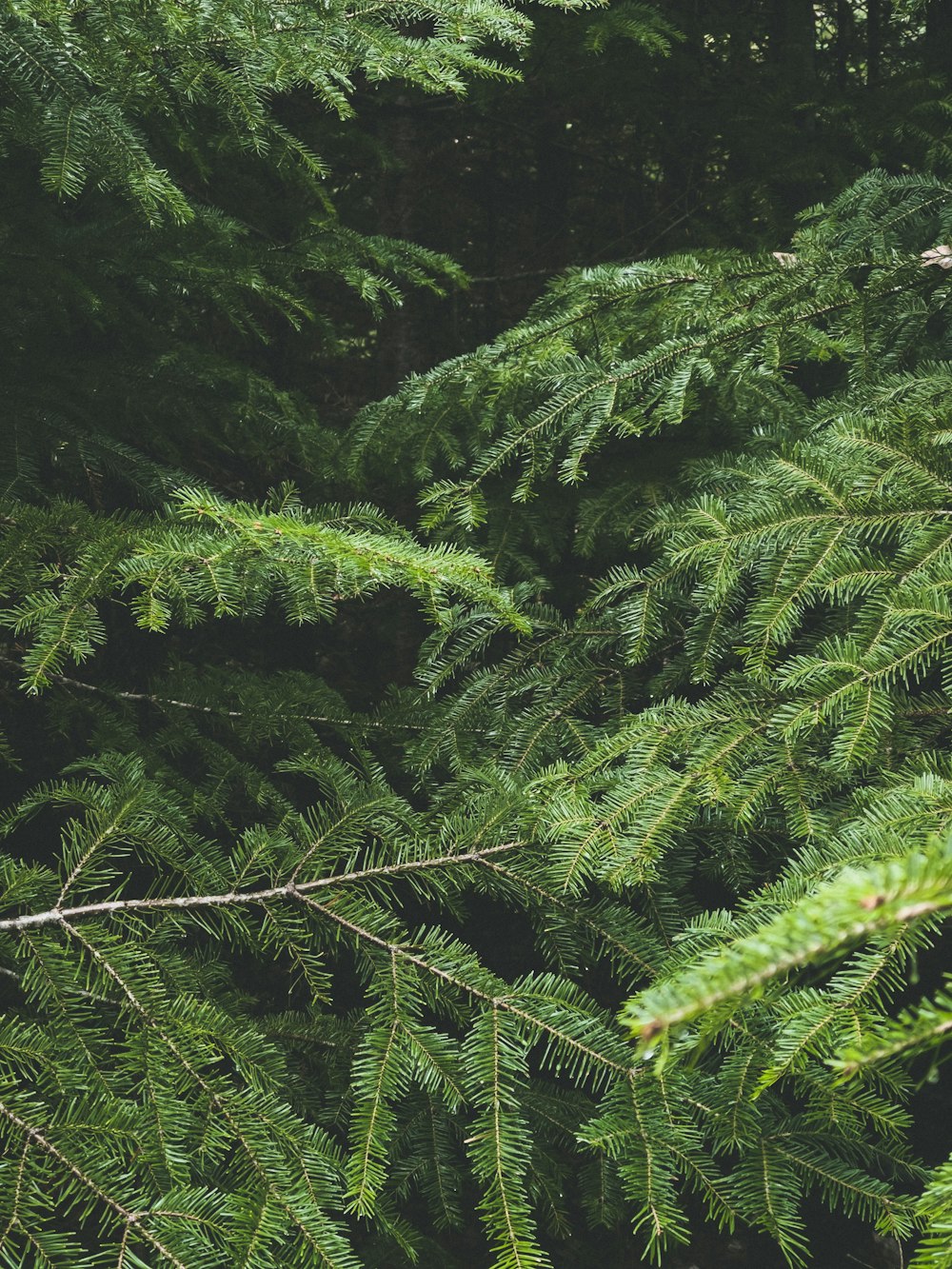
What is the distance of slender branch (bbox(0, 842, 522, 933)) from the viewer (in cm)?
167

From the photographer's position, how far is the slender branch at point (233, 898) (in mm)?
1675

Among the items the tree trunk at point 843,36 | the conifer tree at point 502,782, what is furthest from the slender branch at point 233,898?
the tree trunk at point 843,36

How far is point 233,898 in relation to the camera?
179cm

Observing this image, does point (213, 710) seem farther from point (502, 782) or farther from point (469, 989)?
point (469, 989)

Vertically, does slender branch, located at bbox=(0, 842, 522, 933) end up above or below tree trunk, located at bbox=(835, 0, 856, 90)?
below

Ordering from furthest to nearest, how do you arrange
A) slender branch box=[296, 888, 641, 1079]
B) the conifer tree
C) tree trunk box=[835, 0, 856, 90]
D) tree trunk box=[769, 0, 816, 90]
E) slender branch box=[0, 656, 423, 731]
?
tree trunk box=[835, 0, 856, 90] < tree trunk box=[769, 0, 816, 90] < slender branch box=[0, 656, 423, 731] < slender branch box=[296, 888, 641, 1079] < the conifer tree

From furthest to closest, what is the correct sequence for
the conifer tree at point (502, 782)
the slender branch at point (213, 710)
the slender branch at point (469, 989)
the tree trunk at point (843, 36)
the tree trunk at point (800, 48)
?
the tree trunk at point (843, 36)
the tree trunk at point (800, 48)
the slender branch at point (213, 710)
the slender branch at point (469, 989)
the conifer tree at point (502, 782)

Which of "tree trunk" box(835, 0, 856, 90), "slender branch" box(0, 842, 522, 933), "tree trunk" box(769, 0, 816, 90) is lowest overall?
"slender branch" box(0, 842, 522, 933)

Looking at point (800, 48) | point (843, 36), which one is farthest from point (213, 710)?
point (843, 36)

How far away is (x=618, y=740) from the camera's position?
2.01 m

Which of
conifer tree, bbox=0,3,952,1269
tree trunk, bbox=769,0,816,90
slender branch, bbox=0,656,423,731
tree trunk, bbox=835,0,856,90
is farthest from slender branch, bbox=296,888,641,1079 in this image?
tree trunk, bbox=835,0,856,90

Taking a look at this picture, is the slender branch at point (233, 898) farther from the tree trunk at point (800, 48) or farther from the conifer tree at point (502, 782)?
the tree trunk at point (800, 48)

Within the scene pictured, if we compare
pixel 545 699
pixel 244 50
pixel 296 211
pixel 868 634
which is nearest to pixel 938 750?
pixel 868 634

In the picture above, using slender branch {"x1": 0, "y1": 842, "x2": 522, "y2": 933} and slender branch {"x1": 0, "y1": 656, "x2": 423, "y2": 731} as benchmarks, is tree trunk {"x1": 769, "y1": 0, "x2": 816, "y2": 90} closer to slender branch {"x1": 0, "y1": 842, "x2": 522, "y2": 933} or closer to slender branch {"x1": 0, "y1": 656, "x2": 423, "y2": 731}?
slender branch {"x1": 0, "y1": 656, "x2": 423, "y2": 731}
